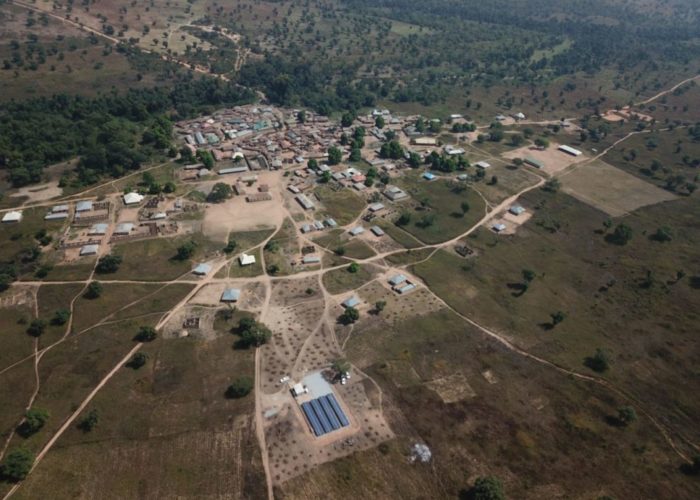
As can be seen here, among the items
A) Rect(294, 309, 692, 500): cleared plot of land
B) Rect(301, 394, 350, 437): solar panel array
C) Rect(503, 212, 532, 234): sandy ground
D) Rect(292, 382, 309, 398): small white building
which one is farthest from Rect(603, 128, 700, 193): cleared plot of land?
Rect(292, 382, 309, 398): small white building

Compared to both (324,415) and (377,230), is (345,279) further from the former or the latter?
(324,415)

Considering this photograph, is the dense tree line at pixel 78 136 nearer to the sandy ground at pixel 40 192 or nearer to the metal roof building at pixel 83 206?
the sandy ground at pixel 40 192

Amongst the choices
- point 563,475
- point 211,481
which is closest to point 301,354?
point 211,481

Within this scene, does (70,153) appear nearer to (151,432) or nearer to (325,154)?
(325,154)

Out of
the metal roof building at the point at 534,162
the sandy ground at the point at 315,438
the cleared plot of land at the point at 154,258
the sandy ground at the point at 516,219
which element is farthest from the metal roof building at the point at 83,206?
the metal roof building at the point at 534,162

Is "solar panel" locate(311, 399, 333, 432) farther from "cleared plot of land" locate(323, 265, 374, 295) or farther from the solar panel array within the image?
"cleared plot of land" locate(323, 265, 374, 295)

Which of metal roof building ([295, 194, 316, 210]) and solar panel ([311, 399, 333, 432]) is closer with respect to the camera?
solar panel ([311, 399, 333, 432])

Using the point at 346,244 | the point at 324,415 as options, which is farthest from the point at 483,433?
the point at 346,244
